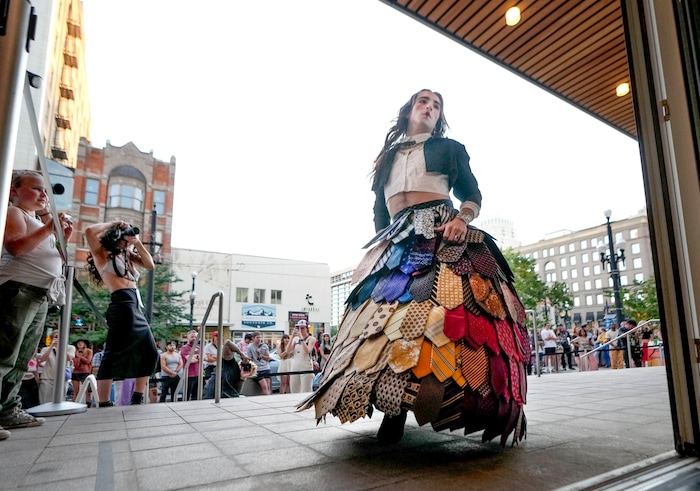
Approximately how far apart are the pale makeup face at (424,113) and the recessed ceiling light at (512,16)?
224 centimetres

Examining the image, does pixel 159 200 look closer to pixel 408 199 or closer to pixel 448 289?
pixel 408 199

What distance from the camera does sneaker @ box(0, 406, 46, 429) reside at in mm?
2620

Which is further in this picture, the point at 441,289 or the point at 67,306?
the point at 67,306

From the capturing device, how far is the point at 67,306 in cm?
358

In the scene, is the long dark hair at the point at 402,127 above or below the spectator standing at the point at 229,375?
above

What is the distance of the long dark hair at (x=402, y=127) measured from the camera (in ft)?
7.95

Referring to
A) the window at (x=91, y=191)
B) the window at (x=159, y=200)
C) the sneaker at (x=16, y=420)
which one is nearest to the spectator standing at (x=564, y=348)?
the sneaker at (x=16, y=420)

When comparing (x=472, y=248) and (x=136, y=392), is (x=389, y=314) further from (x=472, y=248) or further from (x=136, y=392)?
(x=136, y=392)

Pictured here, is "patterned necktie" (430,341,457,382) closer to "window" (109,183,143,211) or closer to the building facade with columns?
"window" (109,183,143,211)

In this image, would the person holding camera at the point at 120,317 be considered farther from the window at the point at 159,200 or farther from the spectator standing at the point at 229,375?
the window at the point at 159,200

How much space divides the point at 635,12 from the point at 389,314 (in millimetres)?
1836

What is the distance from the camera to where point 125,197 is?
Answer: 26.8 m

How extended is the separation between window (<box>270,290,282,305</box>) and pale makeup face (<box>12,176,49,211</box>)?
31644 millimetres

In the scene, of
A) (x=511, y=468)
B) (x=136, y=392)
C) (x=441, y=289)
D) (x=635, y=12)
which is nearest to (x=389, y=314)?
(x=441, y=289)
